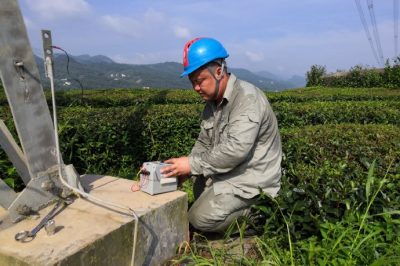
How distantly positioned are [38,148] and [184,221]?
1.29 meters

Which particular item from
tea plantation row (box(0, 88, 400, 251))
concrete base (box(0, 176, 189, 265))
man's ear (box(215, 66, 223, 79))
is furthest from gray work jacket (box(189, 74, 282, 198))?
concrete base (box(0, 176, 189, 265))

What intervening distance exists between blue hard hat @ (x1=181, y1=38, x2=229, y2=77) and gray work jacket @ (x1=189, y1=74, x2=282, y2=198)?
1.06 ft

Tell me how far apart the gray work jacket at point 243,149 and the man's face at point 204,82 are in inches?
5.8

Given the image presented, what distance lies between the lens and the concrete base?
7.68 ft

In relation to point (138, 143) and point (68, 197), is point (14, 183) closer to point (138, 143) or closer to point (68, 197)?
point (68, 197)

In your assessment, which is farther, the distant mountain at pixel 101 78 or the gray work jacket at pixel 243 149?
the distant mountain at pixel 101 78

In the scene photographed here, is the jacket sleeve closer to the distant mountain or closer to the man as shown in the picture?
the man

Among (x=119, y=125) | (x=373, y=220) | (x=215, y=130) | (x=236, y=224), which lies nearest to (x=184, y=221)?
(x=236, y=224)

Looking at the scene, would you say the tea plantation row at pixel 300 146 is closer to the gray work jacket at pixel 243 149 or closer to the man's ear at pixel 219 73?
the gray work jacket at pixel 243 149

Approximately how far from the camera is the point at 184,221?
3.30 meters

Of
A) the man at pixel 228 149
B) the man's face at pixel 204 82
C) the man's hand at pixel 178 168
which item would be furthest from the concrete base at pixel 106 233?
the man's face at pixel 204 82

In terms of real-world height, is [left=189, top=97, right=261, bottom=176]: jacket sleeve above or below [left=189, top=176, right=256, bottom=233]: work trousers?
above

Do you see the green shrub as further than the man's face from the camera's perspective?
A: Yes

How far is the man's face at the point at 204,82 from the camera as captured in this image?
336 cm
